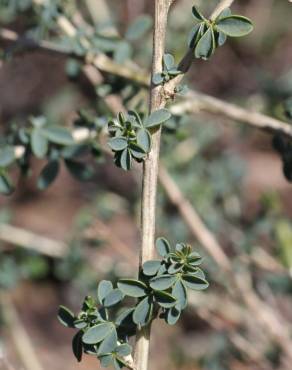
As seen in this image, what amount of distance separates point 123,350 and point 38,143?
1.79 ft

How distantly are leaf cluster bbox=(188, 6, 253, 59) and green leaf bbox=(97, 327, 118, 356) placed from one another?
38cm

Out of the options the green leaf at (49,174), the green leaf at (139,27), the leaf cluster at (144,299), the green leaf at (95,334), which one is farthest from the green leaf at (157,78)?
the green leaf at (139,27)

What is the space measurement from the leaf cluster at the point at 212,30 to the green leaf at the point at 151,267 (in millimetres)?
269

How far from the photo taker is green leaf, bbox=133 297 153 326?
1.06m

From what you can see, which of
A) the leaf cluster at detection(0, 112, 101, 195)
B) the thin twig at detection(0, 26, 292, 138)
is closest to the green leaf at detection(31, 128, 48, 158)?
the leaf cluster at detection(0, 112, 101, 195)

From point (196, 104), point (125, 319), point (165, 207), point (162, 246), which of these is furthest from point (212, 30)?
point (165, 207)

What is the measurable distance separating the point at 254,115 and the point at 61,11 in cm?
46

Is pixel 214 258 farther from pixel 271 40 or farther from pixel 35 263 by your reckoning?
pixel 271 40

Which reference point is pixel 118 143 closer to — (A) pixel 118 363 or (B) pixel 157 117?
(B) pixel 157 117

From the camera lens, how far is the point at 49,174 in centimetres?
156

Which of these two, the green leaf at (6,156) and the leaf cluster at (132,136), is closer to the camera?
the leaf cluster at (132,136)

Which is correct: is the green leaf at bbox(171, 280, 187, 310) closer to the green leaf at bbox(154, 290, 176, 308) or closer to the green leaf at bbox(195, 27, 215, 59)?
the green leaf at bbox(154, 290, 176, 308)

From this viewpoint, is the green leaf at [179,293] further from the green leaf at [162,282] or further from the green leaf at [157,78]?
the green leaf at [157,78]

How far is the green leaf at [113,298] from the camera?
3.53ft
